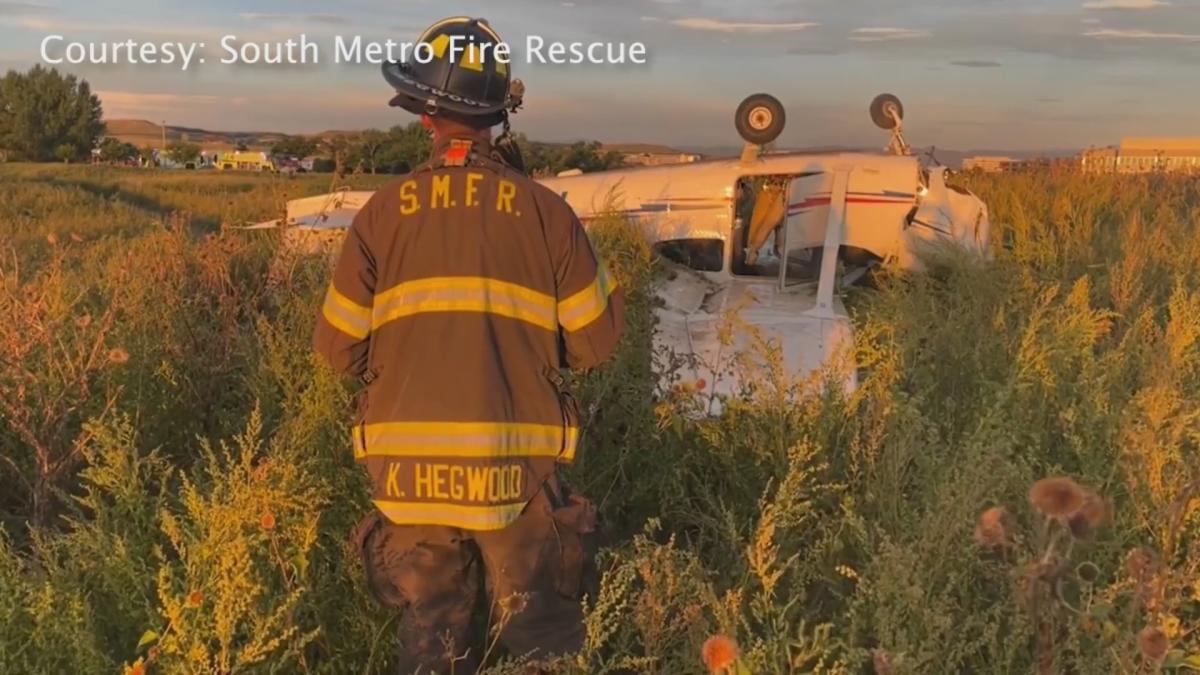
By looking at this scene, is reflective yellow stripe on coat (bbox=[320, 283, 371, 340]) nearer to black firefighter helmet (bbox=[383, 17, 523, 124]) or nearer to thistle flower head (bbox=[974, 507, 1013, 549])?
black firefighter helmet (bbox=[383, 17, 523, 124])

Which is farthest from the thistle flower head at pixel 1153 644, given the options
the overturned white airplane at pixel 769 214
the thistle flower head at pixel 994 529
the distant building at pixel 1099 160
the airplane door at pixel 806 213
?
the distant building at pixel 1099 160

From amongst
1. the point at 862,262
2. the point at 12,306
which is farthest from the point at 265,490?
the point at 862,262

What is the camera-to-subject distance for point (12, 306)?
397 centimetres

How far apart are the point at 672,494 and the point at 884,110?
5.86 metres

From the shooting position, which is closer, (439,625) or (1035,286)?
(439,625)

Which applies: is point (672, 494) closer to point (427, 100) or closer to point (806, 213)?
point (427, 100)

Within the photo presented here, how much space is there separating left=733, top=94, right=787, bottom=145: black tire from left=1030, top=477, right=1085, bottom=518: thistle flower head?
605 centimetres

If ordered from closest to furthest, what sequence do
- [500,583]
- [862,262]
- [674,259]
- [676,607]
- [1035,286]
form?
[500,583]
[676,607]
[1035,286]
[674,259]
[862,262]

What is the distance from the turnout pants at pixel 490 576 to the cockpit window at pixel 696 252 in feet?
15.5

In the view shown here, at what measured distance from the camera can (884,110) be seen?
8.79 metres

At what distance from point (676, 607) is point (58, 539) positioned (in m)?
1.95

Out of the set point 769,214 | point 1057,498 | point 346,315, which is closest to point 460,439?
point 346,315

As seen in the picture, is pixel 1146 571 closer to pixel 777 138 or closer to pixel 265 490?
pixel 265 490

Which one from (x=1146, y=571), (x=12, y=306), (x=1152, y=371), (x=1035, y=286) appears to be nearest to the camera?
(x=1146, y=571)
